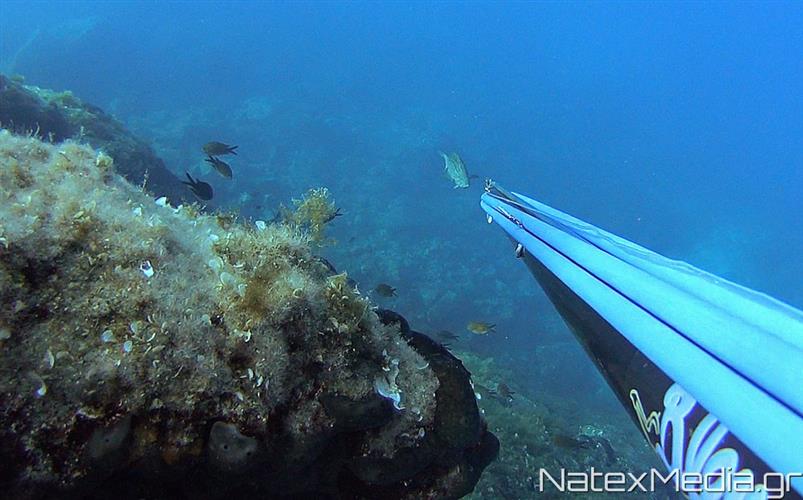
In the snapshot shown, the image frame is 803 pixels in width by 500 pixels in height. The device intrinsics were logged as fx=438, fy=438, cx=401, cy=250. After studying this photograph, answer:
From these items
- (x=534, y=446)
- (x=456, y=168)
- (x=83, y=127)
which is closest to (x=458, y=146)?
(x=83, y=127)

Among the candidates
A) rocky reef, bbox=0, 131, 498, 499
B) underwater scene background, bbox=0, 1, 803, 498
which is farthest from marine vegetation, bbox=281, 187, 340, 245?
rocky reef, bbox=0, 131, 498, 499

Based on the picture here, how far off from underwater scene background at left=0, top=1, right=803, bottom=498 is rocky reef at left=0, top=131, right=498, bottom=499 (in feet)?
10.9

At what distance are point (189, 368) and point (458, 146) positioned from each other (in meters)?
36.8

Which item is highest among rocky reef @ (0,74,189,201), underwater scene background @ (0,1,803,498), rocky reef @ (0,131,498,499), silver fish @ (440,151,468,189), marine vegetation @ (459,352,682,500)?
underwater scene background @ (0,1,803,498)

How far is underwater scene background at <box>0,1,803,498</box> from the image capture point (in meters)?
18.4

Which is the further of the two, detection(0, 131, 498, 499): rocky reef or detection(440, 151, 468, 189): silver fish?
detection(440, 151, 468, 189): silver fish

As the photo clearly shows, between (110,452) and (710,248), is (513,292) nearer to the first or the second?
(110,452)

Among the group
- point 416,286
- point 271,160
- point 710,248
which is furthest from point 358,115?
point 710,248

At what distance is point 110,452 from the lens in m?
1.85

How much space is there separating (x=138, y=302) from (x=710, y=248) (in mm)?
48651

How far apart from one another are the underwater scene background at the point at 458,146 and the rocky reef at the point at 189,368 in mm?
3325

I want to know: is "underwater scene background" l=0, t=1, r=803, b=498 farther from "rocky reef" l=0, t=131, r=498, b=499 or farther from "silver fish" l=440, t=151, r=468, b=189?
"rocky reef" l=0, t=131, r=498, b=499

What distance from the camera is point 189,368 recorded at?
204 cm

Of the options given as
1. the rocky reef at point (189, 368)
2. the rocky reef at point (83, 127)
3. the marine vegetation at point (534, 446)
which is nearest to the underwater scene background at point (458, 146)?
the marine vegetation at point (534, 446)
